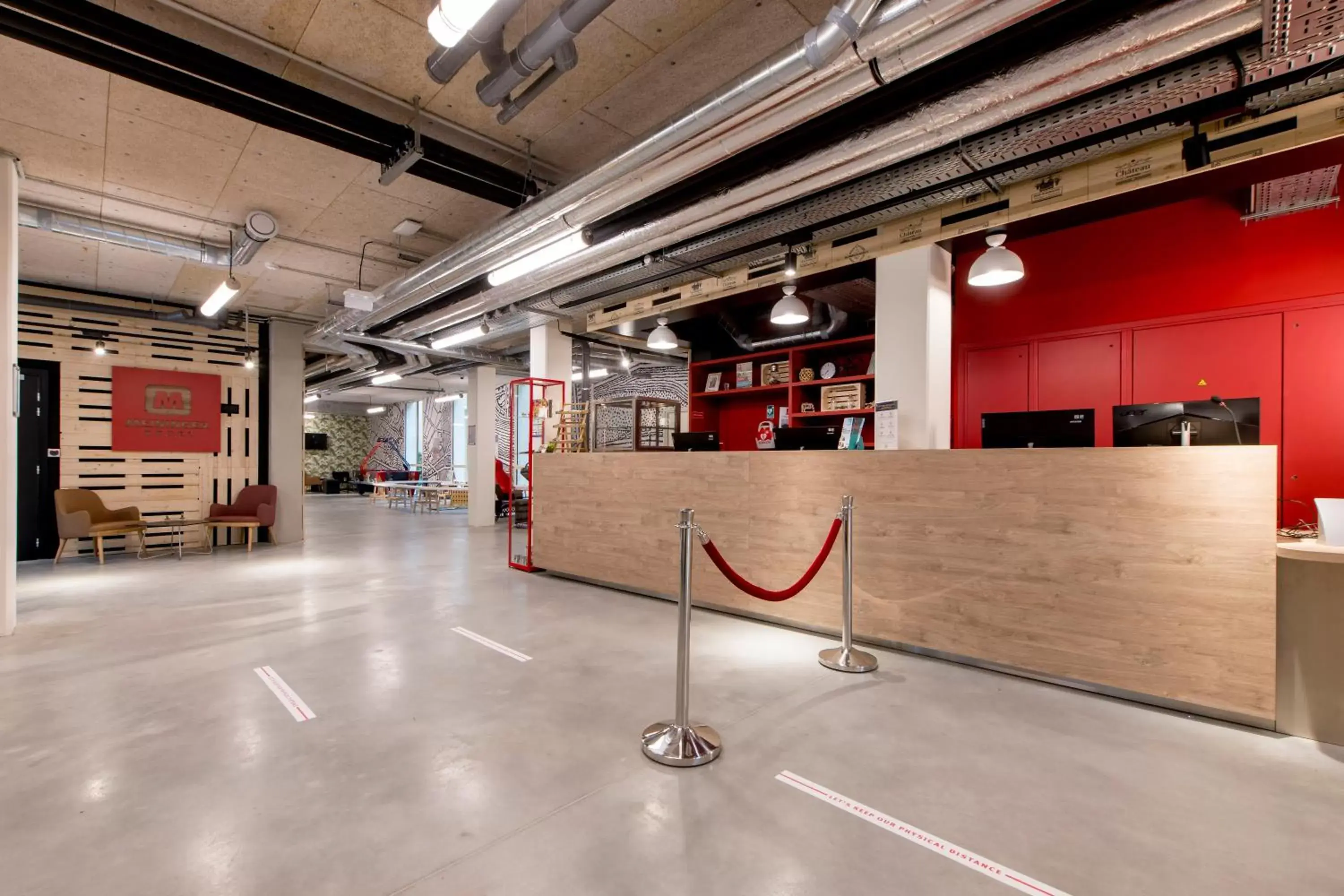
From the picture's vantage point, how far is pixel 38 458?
7820 mm

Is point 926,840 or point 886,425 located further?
point 886,425

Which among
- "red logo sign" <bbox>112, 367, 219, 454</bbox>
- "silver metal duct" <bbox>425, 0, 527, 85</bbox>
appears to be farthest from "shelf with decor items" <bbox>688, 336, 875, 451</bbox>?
"red logo sign" <bbox>112, 367, 219, 454</bbox>

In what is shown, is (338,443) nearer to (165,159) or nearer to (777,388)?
(165,159)

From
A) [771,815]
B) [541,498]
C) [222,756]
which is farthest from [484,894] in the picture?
[541,498]

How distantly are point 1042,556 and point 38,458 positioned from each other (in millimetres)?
11430

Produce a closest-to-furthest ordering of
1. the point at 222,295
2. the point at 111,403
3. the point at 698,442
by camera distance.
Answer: the point at 698,442, the point at 222,295, the point at 111,403

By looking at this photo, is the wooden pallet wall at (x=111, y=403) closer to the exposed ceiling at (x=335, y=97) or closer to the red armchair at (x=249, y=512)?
the red armchair at (x=249, y=512)

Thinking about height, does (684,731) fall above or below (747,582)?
below

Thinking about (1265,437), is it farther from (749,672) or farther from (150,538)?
(150,538)

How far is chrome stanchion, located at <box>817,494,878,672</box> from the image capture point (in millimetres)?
3719

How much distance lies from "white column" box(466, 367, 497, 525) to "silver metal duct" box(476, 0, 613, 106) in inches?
344

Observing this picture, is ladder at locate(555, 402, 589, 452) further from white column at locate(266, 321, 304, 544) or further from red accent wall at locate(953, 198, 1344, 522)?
white column at locate(266, 321, 304, 544)

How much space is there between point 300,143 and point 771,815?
529cm

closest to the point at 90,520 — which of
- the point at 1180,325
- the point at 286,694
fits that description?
the point at 286,694
